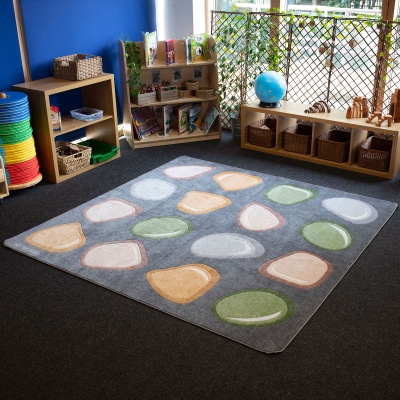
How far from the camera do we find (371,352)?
97.7 inches

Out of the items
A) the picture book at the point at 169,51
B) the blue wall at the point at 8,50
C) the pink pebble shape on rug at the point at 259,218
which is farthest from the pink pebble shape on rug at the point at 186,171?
the blue wall at the point at 8,50

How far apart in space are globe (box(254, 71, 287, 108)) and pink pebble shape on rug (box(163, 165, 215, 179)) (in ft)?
2.66

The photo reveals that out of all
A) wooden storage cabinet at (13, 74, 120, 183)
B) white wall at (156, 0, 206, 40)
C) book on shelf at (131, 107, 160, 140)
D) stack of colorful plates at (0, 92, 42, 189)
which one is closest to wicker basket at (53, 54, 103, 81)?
wooden storage cabinet at (13, 74, 120, 183)

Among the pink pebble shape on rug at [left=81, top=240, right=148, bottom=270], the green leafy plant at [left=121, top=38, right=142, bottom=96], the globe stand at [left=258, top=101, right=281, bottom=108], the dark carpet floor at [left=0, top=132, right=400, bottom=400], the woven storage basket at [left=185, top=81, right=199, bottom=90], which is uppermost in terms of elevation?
the green leafy plant at [left=121, top=38, right=142, bottom=96]

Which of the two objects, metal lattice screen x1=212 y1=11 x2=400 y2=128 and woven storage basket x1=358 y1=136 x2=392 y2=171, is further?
metal lattice screen x1=212 y1=11 x2=400 y2=128

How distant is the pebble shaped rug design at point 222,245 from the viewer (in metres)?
2.79

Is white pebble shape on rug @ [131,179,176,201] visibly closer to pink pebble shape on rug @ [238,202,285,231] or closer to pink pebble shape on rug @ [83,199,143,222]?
pink pebble shape on rug @ [83,199,143,222]

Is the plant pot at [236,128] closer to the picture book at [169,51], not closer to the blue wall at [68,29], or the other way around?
the picture book at [169,51]

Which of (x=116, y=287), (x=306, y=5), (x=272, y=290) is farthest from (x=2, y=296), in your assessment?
(x=306, y=5)

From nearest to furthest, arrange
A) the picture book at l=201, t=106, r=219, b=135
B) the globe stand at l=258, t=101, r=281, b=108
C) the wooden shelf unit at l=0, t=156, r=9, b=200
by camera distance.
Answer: the wooden shelf unit at l=0, t=156, r=9, b=200 < the globe stand at l=258, t=101, r=281, b=108 < the picture book at l=201, t=106, r=219, b=135

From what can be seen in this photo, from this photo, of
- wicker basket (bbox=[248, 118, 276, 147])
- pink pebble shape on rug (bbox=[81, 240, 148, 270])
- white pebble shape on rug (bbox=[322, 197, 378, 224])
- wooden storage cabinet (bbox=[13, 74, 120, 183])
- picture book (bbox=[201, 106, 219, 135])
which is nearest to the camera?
pink pebble shape on rug (bbox=[81, 240, 148, 270])

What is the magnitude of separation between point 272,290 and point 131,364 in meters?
0.88

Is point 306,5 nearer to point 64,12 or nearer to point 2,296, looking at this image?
point 64,12

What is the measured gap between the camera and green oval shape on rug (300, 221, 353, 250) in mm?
3355
